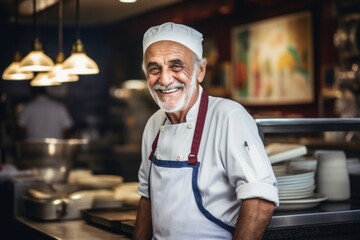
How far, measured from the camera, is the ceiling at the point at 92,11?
8594mm

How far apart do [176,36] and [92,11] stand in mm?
7476

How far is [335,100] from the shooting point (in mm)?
7605

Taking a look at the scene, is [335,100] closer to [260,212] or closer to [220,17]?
[220,17]

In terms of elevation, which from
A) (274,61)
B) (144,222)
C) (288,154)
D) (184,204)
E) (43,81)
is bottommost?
(144,222)

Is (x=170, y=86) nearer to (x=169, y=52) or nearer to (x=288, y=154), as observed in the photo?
(x=169, y=52)

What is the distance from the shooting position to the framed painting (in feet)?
26.5

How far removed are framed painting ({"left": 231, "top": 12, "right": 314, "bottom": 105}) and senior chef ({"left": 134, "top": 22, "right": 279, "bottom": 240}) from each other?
18.0ft

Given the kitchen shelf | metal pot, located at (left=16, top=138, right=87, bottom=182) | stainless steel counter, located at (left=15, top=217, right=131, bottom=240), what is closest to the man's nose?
the kitchen shelf

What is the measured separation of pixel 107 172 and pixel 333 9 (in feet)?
11.2

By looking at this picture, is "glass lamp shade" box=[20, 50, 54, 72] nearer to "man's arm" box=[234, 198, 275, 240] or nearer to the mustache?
the mustache

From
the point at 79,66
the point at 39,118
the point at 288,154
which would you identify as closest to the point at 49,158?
the point at 79,66

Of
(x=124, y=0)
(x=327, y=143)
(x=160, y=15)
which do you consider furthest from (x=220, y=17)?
(x=124, y=0)

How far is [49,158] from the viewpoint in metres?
4.68

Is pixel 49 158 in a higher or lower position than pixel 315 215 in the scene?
higher
